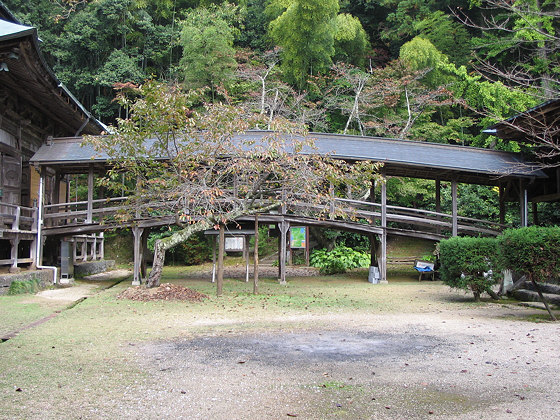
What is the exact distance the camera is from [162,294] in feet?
34.1

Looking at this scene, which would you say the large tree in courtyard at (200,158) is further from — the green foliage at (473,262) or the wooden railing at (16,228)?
the wooden railing at (16,228)

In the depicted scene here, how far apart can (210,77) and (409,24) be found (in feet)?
38.1

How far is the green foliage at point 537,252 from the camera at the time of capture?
26.1ft

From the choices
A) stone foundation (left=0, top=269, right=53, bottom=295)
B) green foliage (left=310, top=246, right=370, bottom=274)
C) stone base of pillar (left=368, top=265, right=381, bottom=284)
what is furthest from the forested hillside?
stone foundation (left=0, top=269, right=53, bottom=295)

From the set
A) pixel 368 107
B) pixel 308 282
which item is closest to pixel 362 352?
pixel 308 282

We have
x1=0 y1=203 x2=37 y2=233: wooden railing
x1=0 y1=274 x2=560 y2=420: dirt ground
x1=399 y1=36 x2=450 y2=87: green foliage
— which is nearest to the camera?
x1=0 y1=274 x2=560 y2=420: dirt ground

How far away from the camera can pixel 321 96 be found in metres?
23.8

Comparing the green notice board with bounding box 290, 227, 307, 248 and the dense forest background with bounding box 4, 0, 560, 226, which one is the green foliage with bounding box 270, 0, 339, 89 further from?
the green notice board with bounding box 290, 227, 307, 248

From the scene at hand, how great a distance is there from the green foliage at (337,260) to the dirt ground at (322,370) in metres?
10.8

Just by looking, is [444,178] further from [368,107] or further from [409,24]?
[409,24]

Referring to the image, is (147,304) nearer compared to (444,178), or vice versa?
(147,304)

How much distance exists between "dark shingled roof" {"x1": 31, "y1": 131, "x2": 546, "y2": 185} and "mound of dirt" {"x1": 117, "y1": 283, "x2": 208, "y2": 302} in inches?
176

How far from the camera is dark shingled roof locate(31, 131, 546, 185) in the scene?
14.0m

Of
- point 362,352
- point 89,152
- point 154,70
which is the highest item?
point 154,70
